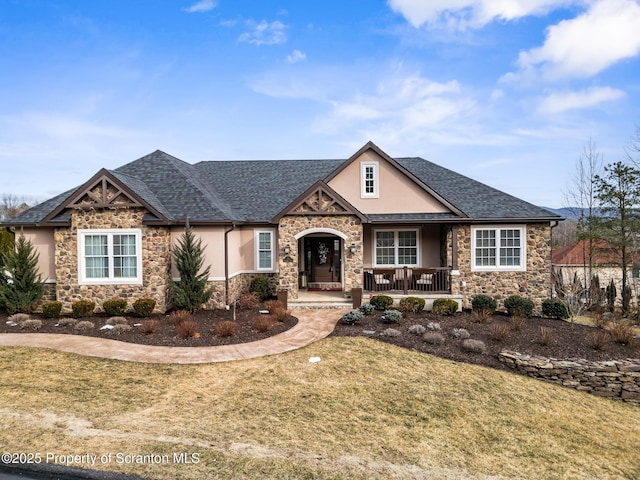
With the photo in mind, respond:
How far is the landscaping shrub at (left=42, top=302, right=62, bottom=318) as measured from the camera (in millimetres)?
13258

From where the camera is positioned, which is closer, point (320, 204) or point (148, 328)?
point (148, 328)

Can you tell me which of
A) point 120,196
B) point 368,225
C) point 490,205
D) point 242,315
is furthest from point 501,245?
point 120,196

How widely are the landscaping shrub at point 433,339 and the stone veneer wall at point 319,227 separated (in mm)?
4640

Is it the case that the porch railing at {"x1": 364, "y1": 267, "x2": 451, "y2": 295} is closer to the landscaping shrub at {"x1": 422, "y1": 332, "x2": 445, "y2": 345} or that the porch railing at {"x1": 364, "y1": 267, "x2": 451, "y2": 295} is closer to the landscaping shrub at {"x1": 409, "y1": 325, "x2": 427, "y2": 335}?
the landscaping shrub at {"x1": 409, "y1": 325, "x2": 427, "y2": 335}

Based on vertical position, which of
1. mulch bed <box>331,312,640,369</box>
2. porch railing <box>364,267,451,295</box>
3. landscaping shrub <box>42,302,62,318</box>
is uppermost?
porch railing <box>364,267,451,295</box>

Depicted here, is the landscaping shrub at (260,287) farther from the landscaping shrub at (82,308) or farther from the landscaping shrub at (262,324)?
the landscaping shrub at (82,308)

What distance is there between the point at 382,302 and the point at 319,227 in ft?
13.6

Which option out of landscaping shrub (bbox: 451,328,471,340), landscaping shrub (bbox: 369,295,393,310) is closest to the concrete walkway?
landscaping shrub (bbox: 369,295,393,310)

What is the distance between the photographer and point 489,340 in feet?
36.6

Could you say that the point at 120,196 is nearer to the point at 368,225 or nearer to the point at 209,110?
the point at 209,110

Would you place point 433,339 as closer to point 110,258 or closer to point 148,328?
point 148,328

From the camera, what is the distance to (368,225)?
17406 millimetres

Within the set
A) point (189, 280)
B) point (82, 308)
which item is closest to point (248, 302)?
point (189, 280)

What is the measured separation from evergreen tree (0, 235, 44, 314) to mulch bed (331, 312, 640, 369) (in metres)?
11.9
